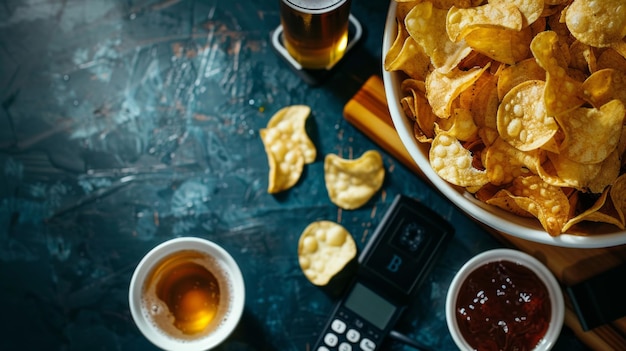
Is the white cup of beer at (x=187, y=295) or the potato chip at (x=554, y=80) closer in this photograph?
the potato chip at (x=554, y=80)

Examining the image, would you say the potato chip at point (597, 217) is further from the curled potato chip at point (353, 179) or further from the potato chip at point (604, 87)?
the curled potato chip at point (353, 179)

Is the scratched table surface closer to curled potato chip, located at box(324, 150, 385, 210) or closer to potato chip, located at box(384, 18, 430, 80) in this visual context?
curled potato chip, located at box(324, 150, 385, 210)

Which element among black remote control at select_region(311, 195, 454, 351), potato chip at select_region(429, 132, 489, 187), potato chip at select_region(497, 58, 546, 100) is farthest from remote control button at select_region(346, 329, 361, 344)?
potato chip at select_region(497, 58, 546, 100)

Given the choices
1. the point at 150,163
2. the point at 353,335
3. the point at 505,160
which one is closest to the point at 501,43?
the point at 505,160

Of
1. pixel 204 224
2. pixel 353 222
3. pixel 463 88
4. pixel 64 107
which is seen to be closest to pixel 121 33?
pixel 64 107

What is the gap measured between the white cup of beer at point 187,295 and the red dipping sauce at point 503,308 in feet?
1.19

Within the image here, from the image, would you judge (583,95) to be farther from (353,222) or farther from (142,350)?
(142,350)

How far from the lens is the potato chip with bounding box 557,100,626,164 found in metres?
0.80

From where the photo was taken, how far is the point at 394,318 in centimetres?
114

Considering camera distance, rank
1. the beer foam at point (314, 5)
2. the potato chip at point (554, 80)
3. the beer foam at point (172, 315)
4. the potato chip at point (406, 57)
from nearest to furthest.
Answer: the potato chip at point (554, 80) → the potato chip at point (406, 57) → the beer foam at point (314, 5) → the beer foam at point (172, 315)

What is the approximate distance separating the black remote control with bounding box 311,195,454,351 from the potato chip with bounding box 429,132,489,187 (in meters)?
0.27

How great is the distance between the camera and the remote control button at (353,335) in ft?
3.77

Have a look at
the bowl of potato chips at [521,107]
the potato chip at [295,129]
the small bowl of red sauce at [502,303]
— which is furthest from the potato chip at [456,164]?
the potato chip at [295,129]

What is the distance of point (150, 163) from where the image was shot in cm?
122
